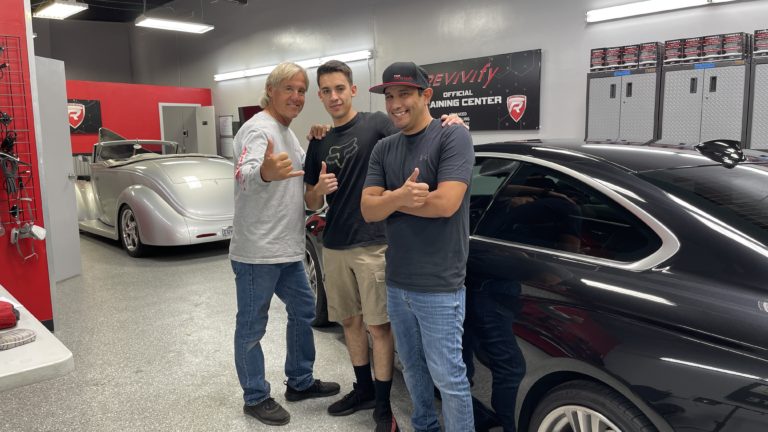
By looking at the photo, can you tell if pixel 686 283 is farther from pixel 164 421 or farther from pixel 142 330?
pixel 142 330

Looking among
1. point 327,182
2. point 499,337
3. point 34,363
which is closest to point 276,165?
point 327,182

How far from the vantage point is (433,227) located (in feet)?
6.37

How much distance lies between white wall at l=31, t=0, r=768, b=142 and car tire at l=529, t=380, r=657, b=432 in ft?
17.3

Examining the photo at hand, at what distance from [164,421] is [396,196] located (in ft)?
5.81

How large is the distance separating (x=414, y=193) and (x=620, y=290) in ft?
2.22

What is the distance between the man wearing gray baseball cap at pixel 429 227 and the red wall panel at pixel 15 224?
3086 mm

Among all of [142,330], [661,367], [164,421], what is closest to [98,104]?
[142,330]

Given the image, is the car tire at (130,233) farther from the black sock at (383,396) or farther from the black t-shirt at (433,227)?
the black t-shirt at (433,227)

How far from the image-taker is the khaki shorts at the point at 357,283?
2.45 meters

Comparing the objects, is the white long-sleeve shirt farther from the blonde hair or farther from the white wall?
the white wall

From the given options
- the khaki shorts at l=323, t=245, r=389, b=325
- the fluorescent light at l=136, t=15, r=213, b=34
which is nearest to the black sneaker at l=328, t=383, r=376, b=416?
the khaki shorts at l=323, t=245, r=389, b=325

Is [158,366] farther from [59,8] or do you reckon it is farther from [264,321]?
[59,8]

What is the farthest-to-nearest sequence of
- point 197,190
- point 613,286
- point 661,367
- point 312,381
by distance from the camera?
point 197,190
point 312,381
point 613,286
point 661,367

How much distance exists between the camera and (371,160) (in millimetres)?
2176
